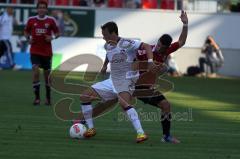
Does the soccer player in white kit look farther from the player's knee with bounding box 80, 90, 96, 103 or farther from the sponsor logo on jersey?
the sponsor logo on jersey

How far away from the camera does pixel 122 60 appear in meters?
13.7

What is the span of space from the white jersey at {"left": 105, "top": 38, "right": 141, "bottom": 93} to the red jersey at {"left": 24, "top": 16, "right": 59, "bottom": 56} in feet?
22.2

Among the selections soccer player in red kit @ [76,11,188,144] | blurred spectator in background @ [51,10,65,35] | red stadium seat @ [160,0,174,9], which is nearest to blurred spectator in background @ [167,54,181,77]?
red stadium seat @ [160,0,174,9]

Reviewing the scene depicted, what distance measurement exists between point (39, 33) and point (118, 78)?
7.01 m

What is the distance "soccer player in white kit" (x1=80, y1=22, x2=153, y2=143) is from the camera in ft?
44.0

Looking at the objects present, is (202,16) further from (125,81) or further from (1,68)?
(125,81)

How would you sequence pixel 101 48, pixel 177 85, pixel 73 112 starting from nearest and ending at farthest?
1. pixel 73 112
2. pixel 177 85
3. pixel 101 48

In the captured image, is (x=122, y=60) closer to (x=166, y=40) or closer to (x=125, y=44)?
(x=125, y=44)

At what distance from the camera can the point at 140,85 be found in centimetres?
1388

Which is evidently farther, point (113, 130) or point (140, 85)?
point (113, 130)

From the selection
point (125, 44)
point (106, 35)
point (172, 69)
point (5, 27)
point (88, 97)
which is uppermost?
point (106, 35)

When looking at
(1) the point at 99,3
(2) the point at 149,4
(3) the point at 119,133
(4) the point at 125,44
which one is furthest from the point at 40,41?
(2) the point at 149,4

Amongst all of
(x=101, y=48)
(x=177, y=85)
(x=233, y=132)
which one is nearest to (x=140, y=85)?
(x=233, y=132)

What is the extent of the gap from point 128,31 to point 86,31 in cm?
181
